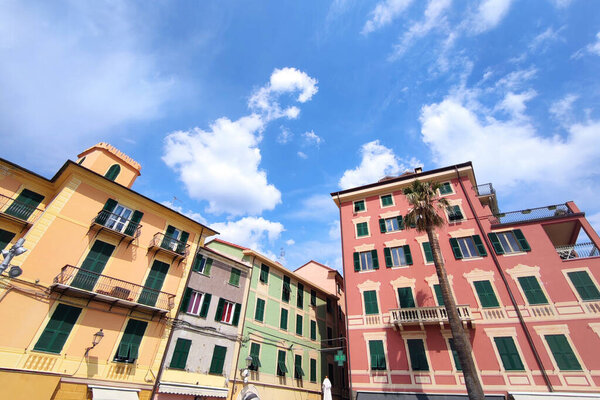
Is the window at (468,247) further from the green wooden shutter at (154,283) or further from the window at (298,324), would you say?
the green wooden shutter at (154,283)

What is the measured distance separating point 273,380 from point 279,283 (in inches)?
→ 325

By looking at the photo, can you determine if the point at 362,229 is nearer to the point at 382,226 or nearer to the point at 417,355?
the point at 382,226

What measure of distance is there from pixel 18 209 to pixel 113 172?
6.58 m

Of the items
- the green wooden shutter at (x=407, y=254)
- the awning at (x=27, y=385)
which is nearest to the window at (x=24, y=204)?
the awning at (x=27, y=385)

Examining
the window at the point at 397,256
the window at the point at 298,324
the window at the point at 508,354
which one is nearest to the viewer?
the window at the point at 508,354

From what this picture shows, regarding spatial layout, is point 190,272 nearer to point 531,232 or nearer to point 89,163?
point 89,163

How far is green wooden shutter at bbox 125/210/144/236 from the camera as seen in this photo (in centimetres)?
1858

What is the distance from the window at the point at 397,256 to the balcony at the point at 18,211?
81.3 feet

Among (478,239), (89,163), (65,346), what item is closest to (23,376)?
(65,346)

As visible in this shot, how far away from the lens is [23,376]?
12.8m

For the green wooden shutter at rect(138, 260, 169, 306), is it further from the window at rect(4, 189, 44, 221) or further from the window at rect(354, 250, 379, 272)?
the window at rect(354, 250, 379, 272)

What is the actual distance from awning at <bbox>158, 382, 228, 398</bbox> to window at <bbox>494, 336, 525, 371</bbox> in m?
18.6

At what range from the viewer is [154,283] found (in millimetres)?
18750

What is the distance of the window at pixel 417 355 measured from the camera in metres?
18.9
